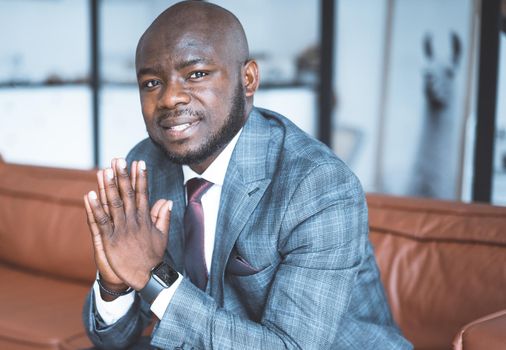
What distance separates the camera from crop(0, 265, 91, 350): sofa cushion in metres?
1.89

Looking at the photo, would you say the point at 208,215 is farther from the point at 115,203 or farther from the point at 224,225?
the point at 115,203

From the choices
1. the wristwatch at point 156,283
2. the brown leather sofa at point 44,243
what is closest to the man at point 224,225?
the wristwatch at point 156,283

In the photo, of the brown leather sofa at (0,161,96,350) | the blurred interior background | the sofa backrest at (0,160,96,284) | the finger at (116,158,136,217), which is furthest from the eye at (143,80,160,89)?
the blurred interior background

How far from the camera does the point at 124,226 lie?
1.28 m

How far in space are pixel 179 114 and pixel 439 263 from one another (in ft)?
2.76

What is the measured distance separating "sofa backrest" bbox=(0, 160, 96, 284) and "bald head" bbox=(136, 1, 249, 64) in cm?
113

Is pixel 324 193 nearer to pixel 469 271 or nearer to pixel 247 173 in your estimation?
pixel 247 173

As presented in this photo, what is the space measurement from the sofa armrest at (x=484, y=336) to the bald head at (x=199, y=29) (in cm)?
72

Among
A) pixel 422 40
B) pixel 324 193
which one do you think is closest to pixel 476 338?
pixel 324 193

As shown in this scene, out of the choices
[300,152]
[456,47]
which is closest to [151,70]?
[300,152]

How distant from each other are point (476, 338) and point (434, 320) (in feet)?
2.14

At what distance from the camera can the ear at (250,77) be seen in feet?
4.78

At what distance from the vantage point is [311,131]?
4.39m

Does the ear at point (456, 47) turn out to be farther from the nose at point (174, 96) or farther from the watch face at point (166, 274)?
the watch face at point (166, 274)
